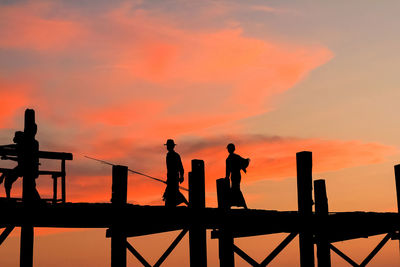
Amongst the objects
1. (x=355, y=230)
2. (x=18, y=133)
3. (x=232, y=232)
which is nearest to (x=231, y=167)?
(x=232, y=232)

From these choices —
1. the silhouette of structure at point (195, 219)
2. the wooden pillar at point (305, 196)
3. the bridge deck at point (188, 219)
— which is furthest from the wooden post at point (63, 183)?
the wooden pillar at point (305, 196)

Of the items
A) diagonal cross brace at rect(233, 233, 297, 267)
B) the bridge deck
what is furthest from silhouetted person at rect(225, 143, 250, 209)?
diagonal cross brace at rect(233, 233, 297, 267)

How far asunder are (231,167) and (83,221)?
151 inches

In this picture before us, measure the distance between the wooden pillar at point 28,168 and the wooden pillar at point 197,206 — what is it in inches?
123

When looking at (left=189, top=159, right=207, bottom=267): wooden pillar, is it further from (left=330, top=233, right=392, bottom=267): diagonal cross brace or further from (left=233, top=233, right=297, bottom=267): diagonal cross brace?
(left=330, top=233, right=392, bottom=267): diagonal cross brace

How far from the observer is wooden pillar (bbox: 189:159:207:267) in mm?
13547

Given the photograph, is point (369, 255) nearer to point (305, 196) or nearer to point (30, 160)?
point (305, 196)

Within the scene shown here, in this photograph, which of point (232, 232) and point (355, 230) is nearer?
point (232, 232)

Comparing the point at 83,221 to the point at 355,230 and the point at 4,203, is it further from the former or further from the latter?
the point at 355,230

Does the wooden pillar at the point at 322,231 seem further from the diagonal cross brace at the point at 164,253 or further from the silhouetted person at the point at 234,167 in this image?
the diagonal cross brace at the point at 164,253

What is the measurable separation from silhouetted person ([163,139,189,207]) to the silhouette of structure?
661 mm

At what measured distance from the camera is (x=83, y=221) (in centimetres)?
1284

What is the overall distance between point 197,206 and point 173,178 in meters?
1.55

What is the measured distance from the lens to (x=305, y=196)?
14141 millimetres
